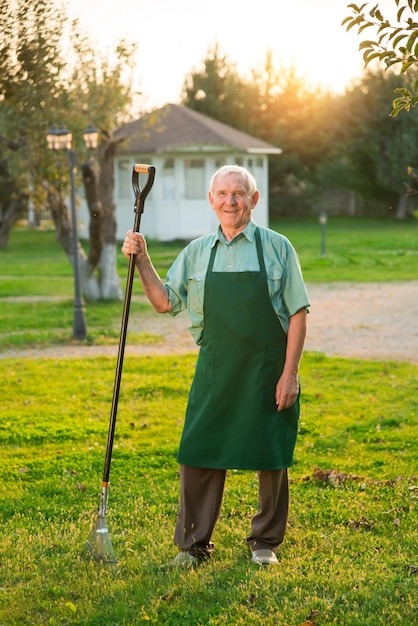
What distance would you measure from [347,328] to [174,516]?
909 centimetres

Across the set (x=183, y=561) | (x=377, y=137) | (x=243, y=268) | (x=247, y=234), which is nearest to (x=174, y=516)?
(x=183, y=561)

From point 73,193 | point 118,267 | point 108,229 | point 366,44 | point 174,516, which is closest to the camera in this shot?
point 366,44

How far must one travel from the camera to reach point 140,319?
51.0 ft

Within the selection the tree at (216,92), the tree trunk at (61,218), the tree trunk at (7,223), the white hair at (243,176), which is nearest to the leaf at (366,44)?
the white hair at (243,176)

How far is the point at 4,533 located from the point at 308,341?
27.2 ft

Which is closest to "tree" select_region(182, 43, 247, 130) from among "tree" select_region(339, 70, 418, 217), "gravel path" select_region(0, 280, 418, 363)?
"tree" select_region(339, 70, 418, 217)

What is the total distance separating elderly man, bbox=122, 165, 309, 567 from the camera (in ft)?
14.0

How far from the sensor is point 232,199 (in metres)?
4.28

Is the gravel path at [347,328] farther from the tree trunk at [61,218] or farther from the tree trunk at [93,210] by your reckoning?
the tree trunk at [61,218]

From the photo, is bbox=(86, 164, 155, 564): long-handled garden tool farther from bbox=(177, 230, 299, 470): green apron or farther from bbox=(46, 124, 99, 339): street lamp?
bbox=(46, 124, 99, 339): street lamp

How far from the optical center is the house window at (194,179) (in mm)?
34188

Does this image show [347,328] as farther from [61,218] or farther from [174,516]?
[174,516]

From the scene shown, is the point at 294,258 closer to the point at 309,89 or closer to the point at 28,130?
the point at 28,130

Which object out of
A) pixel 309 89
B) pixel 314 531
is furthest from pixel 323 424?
pixel 309 89
